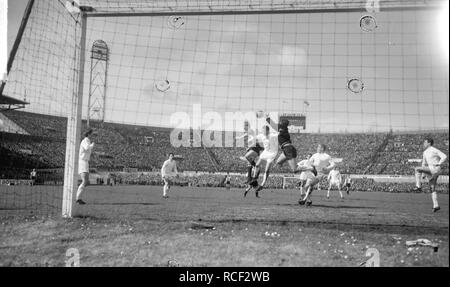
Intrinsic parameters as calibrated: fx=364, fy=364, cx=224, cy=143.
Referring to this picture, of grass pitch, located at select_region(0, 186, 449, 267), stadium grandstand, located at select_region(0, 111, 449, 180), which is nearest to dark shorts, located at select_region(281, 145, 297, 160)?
grass pitch, located at select_region(0, 186, 449, 267)

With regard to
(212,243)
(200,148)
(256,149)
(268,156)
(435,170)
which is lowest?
(212,243)

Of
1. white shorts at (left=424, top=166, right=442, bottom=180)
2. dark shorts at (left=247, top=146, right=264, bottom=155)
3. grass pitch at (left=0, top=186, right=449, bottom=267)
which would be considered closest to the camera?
grass pitch at (left=0, top=186, right=449, bottom=267)

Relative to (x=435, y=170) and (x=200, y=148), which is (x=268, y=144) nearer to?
(x=435, y=170)

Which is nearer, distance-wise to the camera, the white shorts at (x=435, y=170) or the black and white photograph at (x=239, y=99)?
the black and white photograph at (x=239, y=99)

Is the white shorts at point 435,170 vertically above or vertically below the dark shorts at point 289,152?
below

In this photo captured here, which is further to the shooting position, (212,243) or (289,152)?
(289,152)

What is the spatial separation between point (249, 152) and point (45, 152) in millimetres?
21834

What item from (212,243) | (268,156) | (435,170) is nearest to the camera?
(212,243)

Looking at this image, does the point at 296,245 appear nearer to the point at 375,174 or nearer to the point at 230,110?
the point at 230,110

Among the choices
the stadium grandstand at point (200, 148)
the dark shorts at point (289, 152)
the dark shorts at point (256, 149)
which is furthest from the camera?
the stadium grandstand at point (200, 148)

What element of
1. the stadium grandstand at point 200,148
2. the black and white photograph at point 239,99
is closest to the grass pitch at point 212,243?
the black and white photograph at point 239,99

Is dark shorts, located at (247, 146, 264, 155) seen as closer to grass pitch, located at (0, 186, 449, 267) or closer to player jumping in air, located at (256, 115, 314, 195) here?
player jumping in air, located at (256, 115, 314, 195)

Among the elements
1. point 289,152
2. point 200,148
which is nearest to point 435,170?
point 289,152

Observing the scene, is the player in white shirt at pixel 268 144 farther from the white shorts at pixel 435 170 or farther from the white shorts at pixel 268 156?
the white shorts at pixel 435 170
